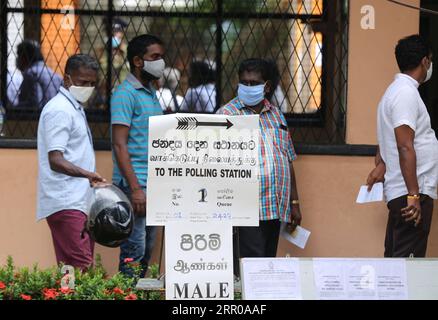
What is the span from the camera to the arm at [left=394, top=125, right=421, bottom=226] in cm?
722

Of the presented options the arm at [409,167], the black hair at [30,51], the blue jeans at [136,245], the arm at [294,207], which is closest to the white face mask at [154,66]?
the blue jeans at [136,245]

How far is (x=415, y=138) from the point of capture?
7414mm

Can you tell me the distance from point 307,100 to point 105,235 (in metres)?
2.73

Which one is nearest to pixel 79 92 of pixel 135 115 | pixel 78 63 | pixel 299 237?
pixel 78 63

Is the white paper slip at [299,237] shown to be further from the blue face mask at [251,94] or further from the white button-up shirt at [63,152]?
the white button-up shirt at [63,152]

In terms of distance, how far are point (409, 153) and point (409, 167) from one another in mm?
97

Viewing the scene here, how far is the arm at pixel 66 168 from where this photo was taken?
707 cm

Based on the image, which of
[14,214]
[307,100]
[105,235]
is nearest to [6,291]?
[105,235]

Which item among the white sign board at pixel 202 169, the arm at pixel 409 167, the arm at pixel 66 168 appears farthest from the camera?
the arm at pixel 409 167

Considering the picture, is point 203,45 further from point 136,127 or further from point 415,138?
point 415,138

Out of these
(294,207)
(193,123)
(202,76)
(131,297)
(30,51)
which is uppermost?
(30,51)

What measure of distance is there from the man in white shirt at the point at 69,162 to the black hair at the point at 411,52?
2202 mm

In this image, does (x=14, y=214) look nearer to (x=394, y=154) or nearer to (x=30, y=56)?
(x=30, y=56)
